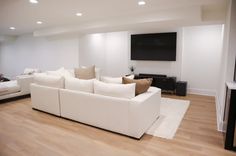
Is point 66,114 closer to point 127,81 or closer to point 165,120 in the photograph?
point 127,81

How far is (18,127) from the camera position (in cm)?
320

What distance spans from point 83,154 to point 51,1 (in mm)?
2868

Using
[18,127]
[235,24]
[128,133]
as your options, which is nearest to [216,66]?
[235,24]

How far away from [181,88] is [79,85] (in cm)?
354

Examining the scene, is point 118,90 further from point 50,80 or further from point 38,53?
point 38,53

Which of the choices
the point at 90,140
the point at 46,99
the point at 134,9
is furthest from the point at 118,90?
the point at 134,9

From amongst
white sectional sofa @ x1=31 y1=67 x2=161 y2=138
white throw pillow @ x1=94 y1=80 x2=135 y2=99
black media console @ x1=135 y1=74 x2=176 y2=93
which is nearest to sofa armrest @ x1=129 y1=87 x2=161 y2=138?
white sectional sofa @ x1=31 y1=67 x2=161 y2=138

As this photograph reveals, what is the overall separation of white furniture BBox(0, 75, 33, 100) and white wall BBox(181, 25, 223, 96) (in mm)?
5222

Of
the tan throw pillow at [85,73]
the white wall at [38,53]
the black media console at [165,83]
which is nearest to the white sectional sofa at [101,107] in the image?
the tan throw pillow at [85,73]

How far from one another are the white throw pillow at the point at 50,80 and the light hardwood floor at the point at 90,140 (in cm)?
73

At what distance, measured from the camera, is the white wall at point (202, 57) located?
520 centimetres

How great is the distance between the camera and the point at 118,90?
2797 mm

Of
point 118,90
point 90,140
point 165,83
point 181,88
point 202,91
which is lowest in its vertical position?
point 90,140

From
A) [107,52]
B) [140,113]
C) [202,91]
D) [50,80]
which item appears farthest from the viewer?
[107,52]
